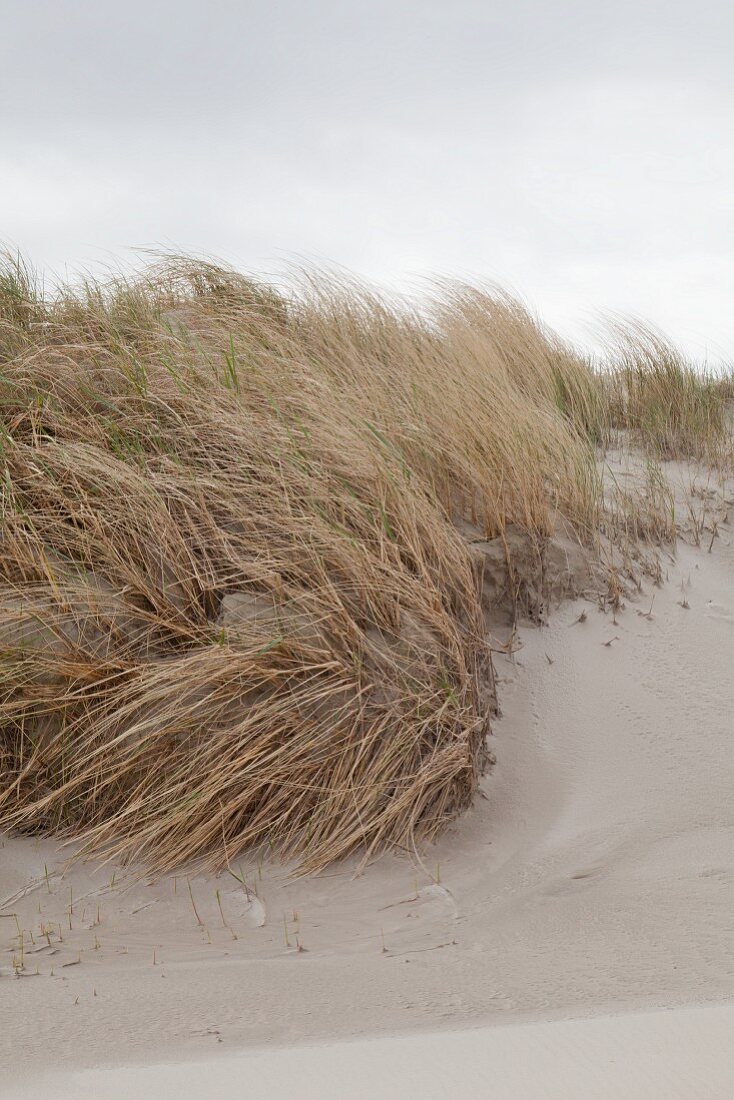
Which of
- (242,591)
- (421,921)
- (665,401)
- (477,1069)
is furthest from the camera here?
(665,401)

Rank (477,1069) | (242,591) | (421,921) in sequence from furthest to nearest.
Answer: (242,591), (421,921), (477,1069)

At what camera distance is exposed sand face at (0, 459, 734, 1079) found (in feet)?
6.08

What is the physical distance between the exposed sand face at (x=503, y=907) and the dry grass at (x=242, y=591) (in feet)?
0.51

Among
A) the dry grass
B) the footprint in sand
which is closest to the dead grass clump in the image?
the dry grass

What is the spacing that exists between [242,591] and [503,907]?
125cm

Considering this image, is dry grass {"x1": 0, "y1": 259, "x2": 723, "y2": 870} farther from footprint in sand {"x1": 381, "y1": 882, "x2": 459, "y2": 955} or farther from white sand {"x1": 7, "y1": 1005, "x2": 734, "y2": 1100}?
white sand {"x1": 7, "y1": 1005, "x2": 734, "y2": 1100}

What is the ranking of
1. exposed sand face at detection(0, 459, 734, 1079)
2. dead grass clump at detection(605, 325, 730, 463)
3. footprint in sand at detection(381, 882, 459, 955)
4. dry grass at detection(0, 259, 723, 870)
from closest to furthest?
exposed sand face at detection(0, 459, 734, 1079)
footprint in sand at detection(381, 882, 459, 955)
dry grass at detection(0, 259, 723, 870)
dead grass clump at detection(605, 325, 730, 463)

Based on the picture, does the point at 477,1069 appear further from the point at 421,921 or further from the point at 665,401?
the point at 665,401

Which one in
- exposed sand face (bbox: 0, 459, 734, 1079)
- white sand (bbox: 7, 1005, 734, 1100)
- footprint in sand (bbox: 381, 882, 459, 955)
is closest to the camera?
white sand (bbox: 7, 1005, 734, 1100)

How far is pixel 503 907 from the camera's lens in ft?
8.13

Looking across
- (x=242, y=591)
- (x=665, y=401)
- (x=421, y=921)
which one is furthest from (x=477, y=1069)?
(x=665, y=401)

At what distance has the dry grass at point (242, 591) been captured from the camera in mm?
2799

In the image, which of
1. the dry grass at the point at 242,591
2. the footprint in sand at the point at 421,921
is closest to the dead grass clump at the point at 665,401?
the dry grass at the point at 242,591

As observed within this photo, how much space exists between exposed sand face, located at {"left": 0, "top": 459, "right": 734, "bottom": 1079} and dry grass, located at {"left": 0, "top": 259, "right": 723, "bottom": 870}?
0.51 ft
